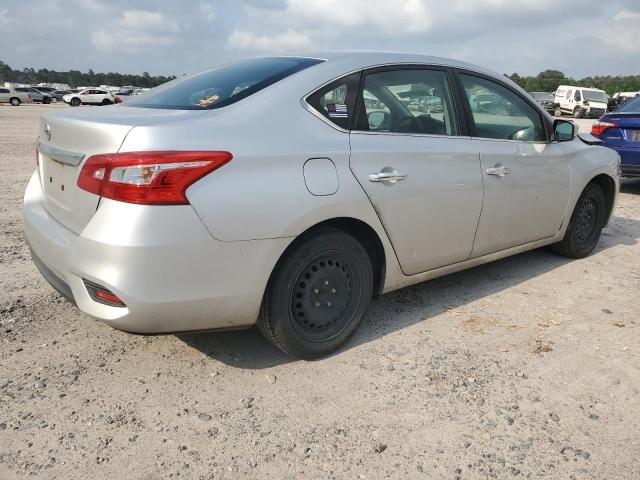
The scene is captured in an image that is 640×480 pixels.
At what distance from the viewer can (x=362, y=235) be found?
10.5ft

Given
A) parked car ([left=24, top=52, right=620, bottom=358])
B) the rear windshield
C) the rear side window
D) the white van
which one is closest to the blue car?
parked car ([left=24, top=52, right=620, bottom=358])

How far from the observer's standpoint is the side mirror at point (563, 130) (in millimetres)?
4438

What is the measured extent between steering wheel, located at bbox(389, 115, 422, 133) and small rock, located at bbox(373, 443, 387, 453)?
175 centimetres

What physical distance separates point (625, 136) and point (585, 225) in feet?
11.9

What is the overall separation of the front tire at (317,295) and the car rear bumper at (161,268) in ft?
0.42

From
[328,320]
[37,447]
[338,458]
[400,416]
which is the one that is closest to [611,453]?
[400,416]

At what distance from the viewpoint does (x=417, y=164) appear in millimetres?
3289

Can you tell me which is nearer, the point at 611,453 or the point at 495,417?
the point at 611,453

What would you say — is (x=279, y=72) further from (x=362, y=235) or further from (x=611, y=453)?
(x=611, y=453)

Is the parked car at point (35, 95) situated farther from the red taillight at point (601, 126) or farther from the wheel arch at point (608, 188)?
the wheel arch at point (608, 188)

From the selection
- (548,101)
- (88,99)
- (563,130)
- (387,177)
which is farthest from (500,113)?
(88,99)

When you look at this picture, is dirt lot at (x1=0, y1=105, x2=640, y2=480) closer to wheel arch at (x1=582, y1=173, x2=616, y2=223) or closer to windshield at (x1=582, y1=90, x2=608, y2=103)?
wheel arch at (x1=582, y1=173, x2=616, y2=223)

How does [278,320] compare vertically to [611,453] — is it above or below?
above

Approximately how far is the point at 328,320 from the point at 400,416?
71 centimetres
